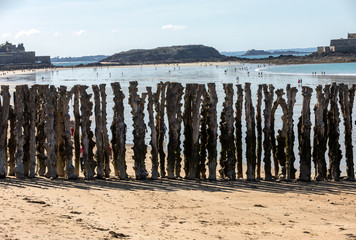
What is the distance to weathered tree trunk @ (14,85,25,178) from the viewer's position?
11.2m

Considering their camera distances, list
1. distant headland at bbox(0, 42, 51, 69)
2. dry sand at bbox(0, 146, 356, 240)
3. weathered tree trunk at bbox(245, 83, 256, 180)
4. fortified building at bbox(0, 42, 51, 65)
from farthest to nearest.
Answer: fortified building at bbox(0, 42, 51, 65)
distant headland at bbox(0, 42, 51, 69)
weathered tree trunk at bbox(245, 83, 256, 180)
dry sand at bbox(0, 146, 356, 240)

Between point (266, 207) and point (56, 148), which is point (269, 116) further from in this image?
point (56, 148)

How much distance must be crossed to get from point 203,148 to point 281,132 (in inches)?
70.2

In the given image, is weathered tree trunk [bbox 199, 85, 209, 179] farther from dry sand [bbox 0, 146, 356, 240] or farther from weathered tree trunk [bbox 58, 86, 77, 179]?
weathered tree trunk [bbox 58, 86, 77, 179]

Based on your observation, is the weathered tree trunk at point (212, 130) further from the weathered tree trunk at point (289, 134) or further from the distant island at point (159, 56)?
the distant island at point (159, 56)

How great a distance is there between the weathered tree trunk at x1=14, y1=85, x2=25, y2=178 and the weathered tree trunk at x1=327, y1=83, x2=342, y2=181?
266 inches

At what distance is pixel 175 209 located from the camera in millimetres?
8828

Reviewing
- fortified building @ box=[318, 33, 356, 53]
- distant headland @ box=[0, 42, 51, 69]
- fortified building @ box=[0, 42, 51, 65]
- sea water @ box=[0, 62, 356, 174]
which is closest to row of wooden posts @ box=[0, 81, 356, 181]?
sea water @ box=[0, 62, 356, 174]

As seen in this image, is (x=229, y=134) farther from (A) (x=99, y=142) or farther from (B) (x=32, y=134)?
(B) (x=32, y=134)

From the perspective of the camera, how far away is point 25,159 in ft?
37.8

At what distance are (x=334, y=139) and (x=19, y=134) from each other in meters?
6.88

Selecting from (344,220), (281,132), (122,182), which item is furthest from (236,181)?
(344,220)

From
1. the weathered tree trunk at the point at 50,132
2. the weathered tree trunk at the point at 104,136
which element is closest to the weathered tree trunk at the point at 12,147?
the weathered tree trunk at the point at 50,132

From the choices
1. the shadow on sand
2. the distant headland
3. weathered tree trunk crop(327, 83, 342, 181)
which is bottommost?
the shadow on sand
